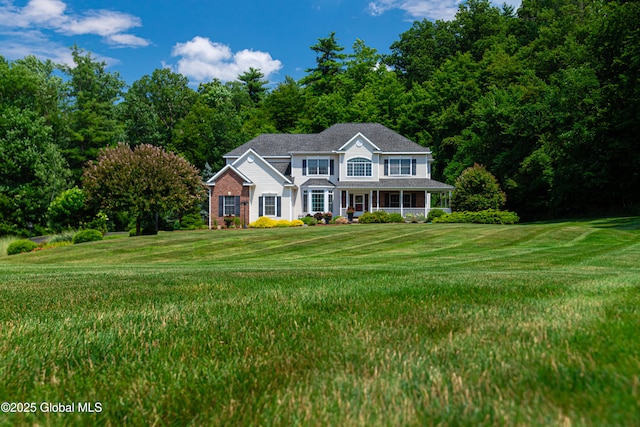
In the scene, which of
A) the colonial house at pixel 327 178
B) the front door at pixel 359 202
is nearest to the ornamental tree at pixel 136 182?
the colonial house at pixel 327 178

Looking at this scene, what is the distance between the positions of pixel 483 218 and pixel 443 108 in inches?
954

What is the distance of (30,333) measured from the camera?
434cm

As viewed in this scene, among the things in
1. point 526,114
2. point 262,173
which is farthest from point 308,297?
point 526,114

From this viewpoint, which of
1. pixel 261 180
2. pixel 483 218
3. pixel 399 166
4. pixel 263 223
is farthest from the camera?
pixel 399 166

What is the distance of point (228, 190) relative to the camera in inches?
1652

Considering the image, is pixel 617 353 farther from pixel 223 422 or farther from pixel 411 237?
pixel 411 237

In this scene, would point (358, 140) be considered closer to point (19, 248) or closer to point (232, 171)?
point (232, 171)

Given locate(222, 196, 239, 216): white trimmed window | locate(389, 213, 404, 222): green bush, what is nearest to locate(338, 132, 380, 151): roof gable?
locate(389, 213, 404, 222): green bush

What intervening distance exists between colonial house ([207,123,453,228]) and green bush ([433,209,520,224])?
460 centimetres

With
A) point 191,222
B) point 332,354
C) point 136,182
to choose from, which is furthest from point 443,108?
point 332,354

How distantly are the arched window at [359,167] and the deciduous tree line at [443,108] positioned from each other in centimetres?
1200

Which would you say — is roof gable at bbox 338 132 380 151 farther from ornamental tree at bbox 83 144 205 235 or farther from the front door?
ornamental tree at bbox 83 144 205 235

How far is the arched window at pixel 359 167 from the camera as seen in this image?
1774 inches

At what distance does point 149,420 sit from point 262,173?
4109 centimetres
